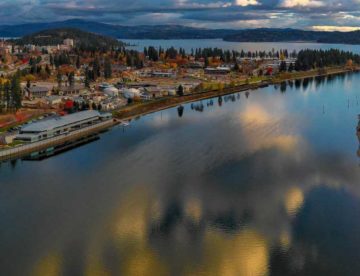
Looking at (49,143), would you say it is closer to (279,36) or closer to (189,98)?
(189,98)

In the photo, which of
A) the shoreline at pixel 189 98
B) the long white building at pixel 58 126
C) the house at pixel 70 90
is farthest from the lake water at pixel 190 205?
the house at pixel 70 90

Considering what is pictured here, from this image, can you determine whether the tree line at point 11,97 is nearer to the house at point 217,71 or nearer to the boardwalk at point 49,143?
the boardwalk at point 49,143

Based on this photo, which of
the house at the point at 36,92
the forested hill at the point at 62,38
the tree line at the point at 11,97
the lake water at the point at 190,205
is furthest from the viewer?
the forested hill at the point at 62,38

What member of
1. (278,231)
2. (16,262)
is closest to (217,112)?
(278,231)

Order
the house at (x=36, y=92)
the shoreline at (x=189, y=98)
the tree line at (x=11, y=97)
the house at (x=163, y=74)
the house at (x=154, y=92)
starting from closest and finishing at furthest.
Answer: the tree line at (x=11, y=97), the shoreline at (x=189, y=98), the house at (x=36, y=92), the house at (x=154, y=92), the house at (x=163, y=74)

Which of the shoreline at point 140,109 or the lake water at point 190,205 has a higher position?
the shoreline at point 140,109

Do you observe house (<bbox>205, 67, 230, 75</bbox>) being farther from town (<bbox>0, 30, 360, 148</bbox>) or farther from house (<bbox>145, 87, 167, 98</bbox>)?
house (<bbox>145, 87, 167, 98</bbox>)
